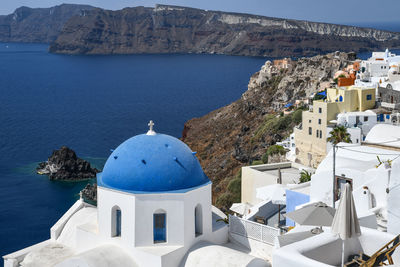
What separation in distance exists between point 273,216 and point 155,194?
29.8ft

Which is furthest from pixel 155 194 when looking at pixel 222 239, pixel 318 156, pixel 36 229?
pixel 36 229

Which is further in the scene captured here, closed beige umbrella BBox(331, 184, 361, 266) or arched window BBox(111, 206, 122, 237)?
arched window BBox(111, 206, 122, 237)

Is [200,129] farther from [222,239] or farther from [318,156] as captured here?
[222,239]

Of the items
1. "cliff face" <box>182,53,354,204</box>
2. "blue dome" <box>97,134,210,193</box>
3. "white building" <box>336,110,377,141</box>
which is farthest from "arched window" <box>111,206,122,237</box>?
"cliff face" <box>182,53,354,204</box>

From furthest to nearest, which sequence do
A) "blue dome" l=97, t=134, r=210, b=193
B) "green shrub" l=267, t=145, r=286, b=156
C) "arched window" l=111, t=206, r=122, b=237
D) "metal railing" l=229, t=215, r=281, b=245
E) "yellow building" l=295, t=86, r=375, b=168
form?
"green shrub" l=267, t=145, r=286, b=156 → "yellow building" l=295, t=86, r=375, b=168 → "metal railing" l=229, t=215, r=281, b=245 → "arched window" l=111, t=206, r=122, b=237 → "blue dome" l=97, t=134, r=210, b=193

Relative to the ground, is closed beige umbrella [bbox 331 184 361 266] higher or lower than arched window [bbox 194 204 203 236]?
higher

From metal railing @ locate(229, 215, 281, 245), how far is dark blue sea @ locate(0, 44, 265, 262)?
26971mm

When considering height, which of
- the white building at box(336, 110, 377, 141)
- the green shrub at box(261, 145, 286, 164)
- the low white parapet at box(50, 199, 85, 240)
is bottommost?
the green shrub at box(261, 145, 286, 164)

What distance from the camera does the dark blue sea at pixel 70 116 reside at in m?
50.5

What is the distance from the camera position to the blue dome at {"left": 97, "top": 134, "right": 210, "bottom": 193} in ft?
50.9

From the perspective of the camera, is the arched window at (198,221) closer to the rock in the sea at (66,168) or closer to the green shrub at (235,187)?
the green shrub at (235,187)

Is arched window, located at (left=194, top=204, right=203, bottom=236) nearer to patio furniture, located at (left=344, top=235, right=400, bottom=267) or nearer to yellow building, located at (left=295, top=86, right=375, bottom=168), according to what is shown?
patio furniture, located at (left=344, top=235, right=400, bottom=267)

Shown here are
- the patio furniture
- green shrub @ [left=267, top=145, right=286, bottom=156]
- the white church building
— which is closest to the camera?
the patio furniture

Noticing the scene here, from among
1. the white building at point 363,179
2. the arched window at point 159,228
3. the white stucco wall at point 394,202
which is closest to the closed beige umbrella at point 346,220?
the white stucco wall at point 394,202
